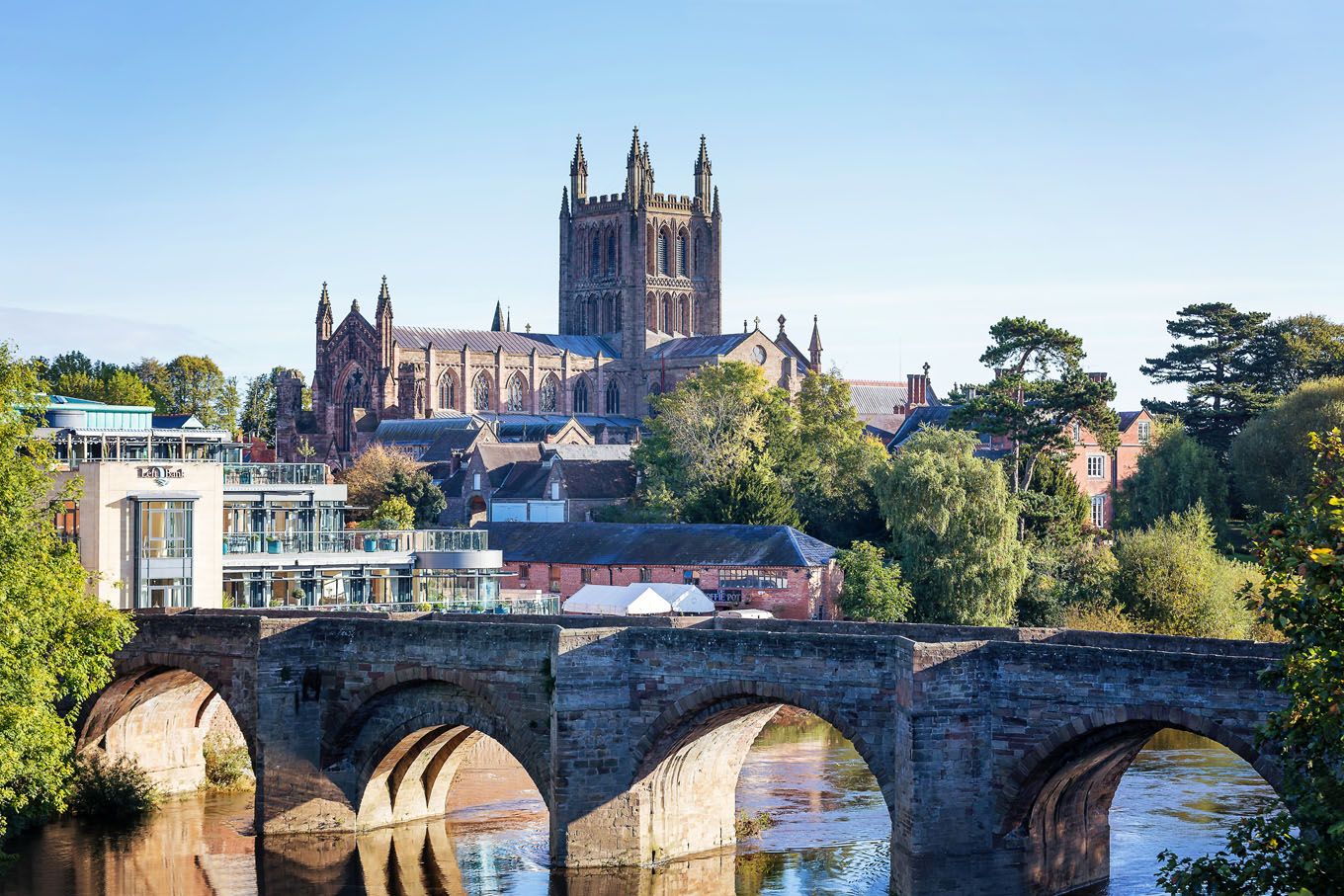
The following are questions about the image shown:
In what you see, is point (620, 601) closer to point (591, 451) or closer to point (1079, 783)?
point (1079, 783)

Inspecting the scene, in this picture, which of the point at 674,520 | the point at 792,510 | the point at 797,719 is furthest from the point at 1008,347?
the point at 797,719

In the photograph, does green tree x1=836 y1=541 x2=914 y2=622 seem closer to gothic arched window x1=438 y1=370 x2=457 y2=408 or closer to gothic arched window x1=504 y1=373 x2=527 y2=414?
gothic arched window x1=438 y1=370 x2=457 y2=408

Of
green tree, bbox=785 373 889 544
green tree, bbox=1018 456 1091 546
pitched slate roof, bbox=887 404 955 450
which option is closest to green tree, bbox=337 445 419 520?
green tree, bbox=785 373 889 544

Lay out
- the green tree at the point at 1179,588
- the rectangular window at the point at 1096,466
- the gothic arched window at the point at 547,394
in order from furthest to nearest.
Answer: the gothic arched window at the point at 547,394, the rectangular window at the point at 1096,466, the green tree at the point at 1179,588

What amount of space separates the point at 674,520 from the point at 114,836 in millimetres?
42930

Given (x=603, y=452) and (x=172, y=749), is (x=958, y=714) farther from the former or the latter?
(x=603, y=452)

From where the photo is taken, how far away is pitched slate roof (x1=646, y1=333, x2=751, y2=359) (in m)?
132

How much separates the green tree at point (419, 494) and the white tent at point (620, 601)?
1071 inches

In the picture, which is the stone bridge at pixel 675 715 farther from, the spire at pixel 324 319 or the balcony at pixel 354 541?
the spire at pixel 324 319

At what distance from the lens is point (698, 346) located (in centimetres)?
13688

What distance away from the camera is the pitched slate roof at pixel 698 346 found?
131550 millimetres

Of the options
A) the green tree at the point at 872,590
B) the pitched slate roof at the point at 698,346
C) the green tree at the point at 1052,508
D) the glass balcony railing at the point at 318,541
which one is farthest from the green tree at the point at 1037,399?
the pitched slate roof at the point at 698,346

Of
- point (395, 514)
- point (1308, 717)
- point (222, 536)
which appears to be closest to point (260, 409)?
point (395, 514)

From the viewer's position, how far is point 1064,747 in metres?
29.2
